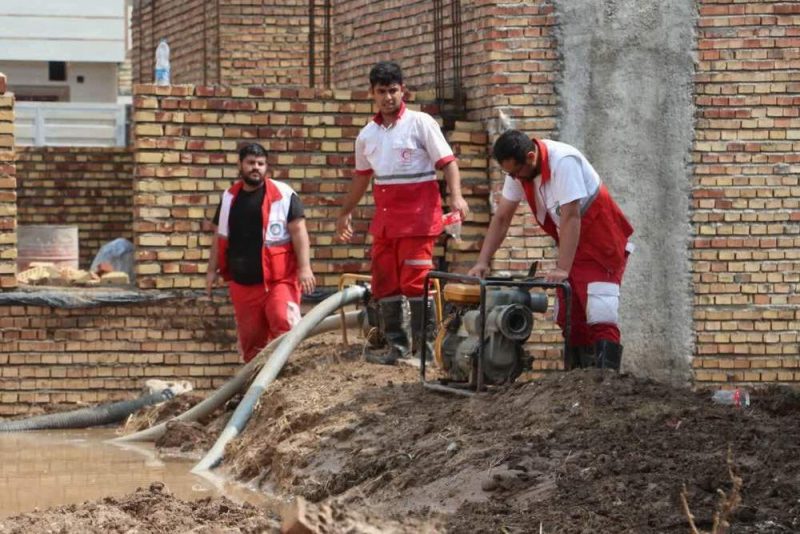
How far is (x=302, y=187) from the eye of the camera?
36.8 feet

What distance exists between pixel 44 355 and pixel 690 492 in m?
6.43

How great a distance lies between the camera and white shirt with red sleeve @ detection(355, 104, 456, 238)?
9.12 metres

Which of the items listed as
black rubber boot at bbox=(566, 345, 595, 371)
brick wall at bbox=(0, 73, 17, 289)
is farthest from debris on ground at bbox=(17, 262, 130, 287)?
black rubber boot at bbox=(566, 345, 595, 371)

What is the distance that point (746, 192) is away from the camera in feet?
35.1

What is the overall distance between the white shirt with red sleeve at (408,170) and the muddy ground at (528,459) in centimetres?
102

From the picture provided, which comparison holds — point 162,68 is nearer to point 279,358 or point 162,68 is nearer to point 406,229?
point 279,358

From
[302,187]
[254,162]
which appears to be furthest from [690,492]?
[302,187]

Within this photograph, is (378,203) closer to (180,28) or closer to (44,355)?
(44,355)

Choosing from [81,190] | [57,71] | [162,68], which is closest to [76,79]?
[57,71]

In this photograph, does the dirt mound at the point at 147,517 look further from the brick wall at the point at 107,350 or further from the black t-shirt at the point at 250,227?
the brick wall at the point at 107,350

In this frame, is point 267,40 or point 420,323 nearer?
point 420,323

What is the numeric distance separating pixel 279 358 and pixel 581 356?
200cm

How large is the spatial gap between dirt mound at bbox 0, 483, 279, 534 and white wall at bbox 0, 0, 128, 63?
22.5 meters

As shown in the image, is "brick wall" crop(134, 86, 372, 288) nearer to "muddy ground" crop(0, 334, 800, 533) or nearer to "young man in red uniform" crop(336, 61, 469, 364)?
"young man in red uniform" crop(336, 61, 469, 364)
